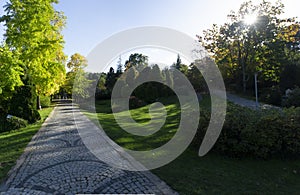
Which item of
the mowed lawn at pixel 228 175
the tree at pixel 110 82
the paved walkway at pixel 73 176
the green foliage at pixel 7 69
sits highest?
the tree at pixel 110 82

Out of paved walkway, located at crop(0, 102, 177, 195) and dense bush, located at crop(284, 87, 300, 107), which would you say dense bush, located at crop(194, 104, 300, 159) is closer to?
paved walkway, located at crop(0, 102, 177, 195)

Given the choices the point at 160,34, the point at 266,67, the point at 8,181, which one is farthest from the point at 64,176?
the point at 266,67

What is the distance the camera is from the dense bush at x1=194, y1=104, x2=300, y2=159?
5.05 metres

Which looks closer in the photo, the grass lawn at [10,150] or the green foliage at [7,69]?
the grass lawn at [10,150]

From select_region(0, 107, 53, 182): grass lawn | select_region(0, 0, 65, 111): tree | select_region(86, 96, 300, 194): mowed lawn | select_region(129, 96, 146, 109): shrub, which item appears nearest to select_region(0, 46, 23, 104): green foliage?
select_region(0, 0, 65, 111): tree

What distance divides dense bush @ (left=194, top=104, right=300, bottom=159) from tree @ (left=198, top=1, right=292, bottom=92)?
17.3 metres

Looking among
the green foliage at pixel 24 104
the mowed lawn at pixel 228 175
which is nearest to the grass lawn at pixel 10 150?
the green foliage at pixel 24 104

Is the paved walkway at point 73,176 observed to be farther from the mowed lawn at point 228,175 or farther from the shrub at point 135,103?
the shrub at point 135,103

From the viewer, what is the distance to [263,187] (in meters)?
3.71

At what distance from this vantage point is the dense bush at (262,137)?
5055 millimetres

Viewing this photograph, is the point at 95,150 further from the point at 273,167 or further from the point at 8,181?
the point at 273,167

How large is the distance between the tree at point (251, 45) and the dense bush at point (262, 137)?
17255mm

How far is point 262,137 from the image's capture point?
5043mm

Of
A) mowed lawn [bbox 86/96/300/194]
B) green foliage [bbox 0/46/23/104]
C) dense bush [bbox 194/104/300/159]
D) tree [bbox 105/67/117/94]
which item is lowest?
mowed lawn [bbox 86/96/300/194]
